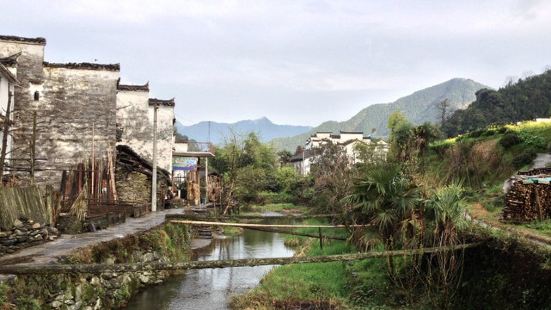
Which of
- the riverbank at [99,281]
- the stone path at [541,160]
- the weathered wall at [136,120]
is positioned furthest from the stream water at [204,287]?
the stone path at [541,160]

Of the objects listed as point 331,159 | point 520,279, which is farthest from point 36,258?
point 331,159

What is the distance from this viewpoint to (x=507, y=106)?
68750 millimetres

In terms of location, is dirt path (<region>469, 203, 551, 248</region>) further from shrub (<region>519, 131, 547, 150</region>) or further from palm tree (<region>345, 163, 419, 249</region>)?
shrub (<region>519, 131, 547, 150</region>)

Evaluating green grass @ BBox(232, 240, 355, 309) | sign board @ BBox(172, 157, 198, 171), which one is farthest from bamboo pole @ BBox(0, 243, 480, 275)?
sign board @ BBox(172, 157, 198, 171)

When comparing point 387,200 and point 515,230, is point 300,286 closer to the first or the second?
point 387,200

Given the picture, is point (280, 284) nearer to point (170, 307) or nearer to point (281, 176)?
point (170, 307)

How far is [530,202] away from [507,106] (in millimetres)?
59724

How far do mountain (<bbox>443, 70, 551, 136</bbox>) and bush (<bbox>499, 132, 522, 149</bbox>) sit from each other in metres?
34.1

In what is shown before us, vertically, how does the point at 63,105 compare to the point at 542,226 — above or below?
above

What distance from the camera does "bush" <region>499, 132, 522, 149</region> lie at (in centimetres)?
3101

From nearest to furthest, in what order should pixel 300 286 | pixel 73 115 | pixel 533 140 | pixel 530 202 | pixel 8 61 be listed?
pixel 300 286
pixel 530 202
pixel 8 61
pixel 73 115
pixel 533 140

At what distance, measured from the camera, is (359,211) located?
12.5 meters

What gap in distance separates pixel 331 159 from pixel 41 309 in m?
42.4

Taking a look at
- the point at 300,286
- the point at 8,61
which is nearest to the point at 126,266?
the point at 300,286
